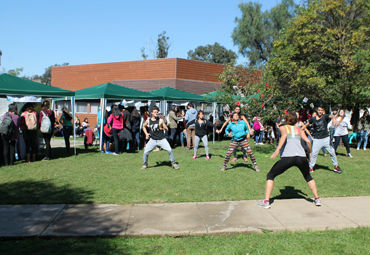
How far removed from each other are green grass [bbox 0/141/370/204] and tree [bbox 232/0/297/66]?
1265 inches

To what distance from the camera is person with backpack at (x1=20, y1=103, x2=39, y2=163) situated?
10281 mm

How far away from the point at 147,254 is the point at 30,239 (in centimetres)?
165

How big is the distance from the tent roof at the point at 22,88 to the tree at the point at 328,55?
9.89 meters

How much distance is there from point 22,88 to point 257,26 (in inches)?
1375

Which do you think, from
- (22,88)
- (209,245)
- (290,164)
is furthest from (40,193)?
(22,88)

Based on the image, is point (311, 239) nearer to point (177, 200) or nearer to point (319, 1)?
point (177, 200)

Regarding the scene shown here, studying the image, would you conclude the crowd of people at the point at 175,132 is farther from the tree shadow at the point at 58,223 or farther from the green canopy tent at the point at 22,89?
the tree shadow at the point at 58,223

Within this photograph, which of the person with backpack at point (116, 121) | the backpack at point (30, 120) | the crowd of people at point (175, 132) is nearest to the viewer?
the crowd of people at point (175, 132)

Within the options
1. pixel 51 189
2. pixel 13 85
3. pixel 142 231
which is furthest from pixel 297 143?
pixel 13 85

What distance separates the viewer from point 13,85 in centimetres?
1068

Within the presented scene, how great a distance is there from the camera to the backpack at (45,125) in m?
10.6

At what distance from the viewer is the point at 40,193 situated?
684 centimetres

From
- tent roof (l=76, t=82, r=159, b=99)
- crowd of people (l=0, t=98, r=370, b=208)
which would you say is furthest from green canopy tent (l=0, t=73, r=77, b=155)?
tent roof (l=76, t=82, r=159, b=99)

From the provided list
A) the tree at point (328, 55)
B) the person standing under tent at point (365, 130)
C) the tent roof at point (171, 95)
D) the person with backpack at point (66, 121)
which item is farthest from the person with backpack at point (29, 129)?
the person standing under tent at point (365, 130)
